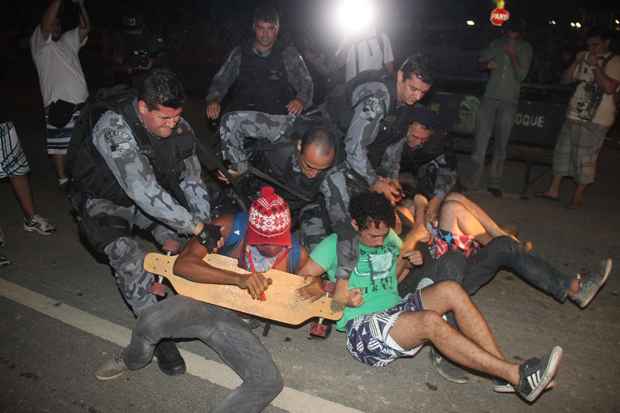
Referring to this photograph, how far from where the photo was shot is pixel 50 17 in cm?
538

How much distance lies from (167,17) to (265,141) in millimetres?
16830

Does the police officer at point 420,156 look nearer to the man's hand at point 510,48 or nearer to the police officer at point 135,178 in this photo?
the police officer at point 135,178

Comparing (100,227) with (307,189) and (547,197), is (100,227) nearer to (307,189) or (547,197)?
(307,189)

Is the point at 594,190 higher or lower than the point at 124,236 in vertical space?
lower

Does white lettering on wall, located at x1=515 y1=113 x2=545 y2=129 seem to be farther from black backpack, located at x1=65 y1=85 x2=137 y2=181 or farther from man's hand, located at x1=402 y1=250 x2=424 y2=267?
black backpack, located at x1=65 y1=85 x2=137 y2=181

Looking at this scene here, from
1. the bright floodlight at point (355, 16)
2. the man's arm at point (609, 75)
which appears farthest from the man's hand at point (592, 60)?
the bright floodlight at point (355, 16)

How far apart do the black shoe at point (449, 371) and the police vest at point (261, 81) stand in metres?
2.71

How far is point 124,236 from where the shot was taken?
11.4 ft

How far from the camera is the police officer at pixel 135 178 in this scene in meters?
3.29

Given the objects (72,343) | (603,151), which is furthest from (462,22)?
(72,343)

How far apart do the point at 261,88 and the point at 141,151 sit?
1880 millimetres

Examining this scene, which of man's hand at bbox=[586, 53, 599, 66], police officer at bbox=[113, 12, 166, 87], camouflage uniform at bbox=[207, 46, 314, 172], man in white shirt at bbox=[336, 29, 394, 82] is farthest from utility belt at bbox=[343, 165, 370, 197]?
police officer at bbox=[113, 12, 166, 87]

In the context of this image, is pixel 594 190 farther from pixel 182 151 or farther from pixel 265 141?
pixel 182 151

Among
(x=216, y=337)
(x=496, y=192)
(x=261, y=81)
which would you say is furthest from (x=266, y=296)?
(x=496, y=192)
